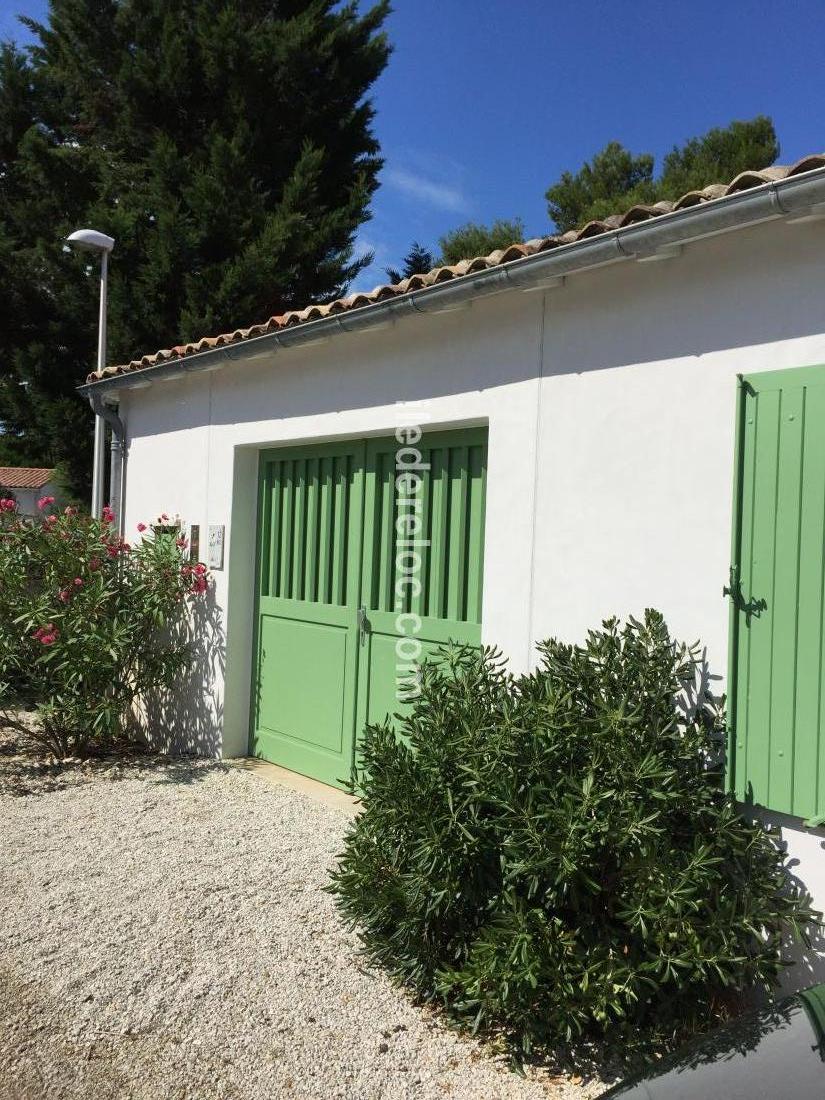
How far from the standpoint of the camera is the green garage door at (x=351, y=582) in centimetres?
523

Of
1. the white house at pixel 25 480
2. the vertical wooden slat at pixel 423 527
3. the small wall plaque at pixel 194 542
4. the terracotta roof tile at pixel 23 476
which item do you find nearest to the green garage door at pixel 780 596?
the vertical wooden slat at pixel 423 527

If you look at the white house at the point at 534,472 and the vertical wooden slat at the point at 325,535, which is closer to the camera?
the white house at the point at 534,472

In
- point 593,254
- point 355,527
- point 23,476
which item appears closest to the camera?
point 593,254

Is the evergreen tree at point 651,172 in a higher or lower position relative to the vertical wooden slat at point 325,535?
higher

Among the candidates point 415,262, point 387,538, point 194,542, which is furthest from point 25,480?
point 387,538

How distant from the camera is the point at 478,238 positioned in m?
15.4

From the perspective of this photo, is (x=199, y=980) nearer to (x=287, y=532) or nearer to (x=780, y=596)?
(x=780, y=596)

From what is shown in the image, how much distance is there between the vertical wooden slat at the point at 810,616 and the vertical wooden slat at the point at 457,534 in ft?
7.49

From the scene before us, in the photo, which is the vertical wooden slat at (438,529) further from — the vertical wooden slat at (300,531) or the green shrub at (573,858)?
the green shrub at (573,858)

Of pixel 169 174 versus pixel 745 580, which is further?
pixel 169 174

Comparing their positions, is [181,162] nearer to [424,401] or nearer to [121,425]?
[121,425]

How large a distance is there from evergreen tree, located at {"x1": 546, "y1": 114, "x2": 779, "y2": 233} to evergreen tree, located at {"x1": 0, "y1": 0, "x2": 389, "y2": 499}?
3.75 m

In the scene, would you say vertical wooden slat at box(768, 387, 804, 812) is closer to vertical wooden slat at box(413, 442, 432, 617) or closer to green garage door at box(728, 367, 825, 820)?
green garage door at box(728, 367, 825, 820)

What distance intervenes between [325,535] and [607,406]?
2.79 meters
